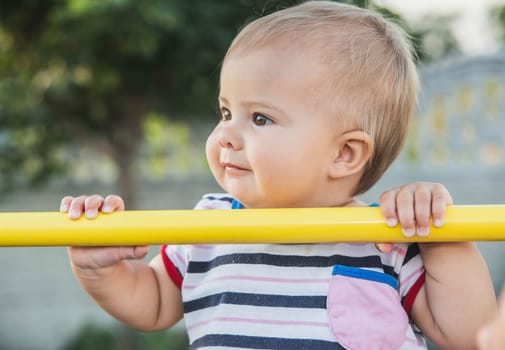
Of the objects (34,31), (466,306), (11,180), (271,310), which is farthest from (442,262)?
(11,180)

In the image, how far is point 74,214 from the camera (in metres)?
1.08

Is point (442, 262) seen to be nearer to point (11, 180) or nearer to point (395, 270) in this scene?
point (395, 270)

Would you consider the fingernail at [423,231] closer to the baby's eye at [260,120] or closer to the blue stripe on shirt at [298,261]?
the blue stripe on shirt at [298,261]

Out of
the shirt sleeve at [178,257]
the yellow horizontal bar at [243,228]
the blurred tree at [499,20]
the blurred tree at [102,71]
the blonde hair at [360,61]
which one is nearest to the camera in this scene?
the yellow horizontal bar at [243,228]

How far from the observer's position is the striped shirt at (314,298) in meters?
1.15

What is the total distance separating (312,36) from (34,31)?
2.67m

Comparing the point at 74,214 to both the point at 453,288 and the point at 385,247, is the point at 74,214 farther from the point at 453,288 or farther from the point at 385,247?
the point at 453,288

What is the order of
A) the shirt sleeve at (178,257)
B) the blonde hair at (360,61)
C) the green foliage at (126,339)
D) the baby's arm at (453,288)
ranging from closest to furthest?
the baby's arm at (453,288)
the blonde hair at (360,61)
the shirt sleeve at (178,257)
the green foliage at (126,339)

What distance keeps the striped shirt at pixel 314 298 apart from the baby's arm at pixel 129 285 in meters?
0.14

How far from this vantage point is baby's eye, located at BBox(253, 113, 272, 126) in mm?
1180

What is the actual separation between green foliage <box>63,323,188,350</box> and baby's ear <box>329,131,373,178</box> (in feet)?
9.81

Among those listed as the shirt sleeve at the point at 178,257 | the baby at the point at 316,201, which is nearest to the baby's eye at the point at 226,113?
the baby at the point at 316,201

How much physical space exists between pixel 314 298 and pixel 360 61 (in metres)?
0.43

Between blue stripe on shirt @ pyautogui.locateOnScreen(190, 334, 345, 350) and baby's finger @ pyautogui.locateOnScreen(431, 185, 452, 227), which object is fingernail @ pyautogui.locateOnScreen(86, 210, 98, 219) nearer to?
blue stripe on shirt @ pyautogui.locateOnScreen(190, 334, 345, 350)
